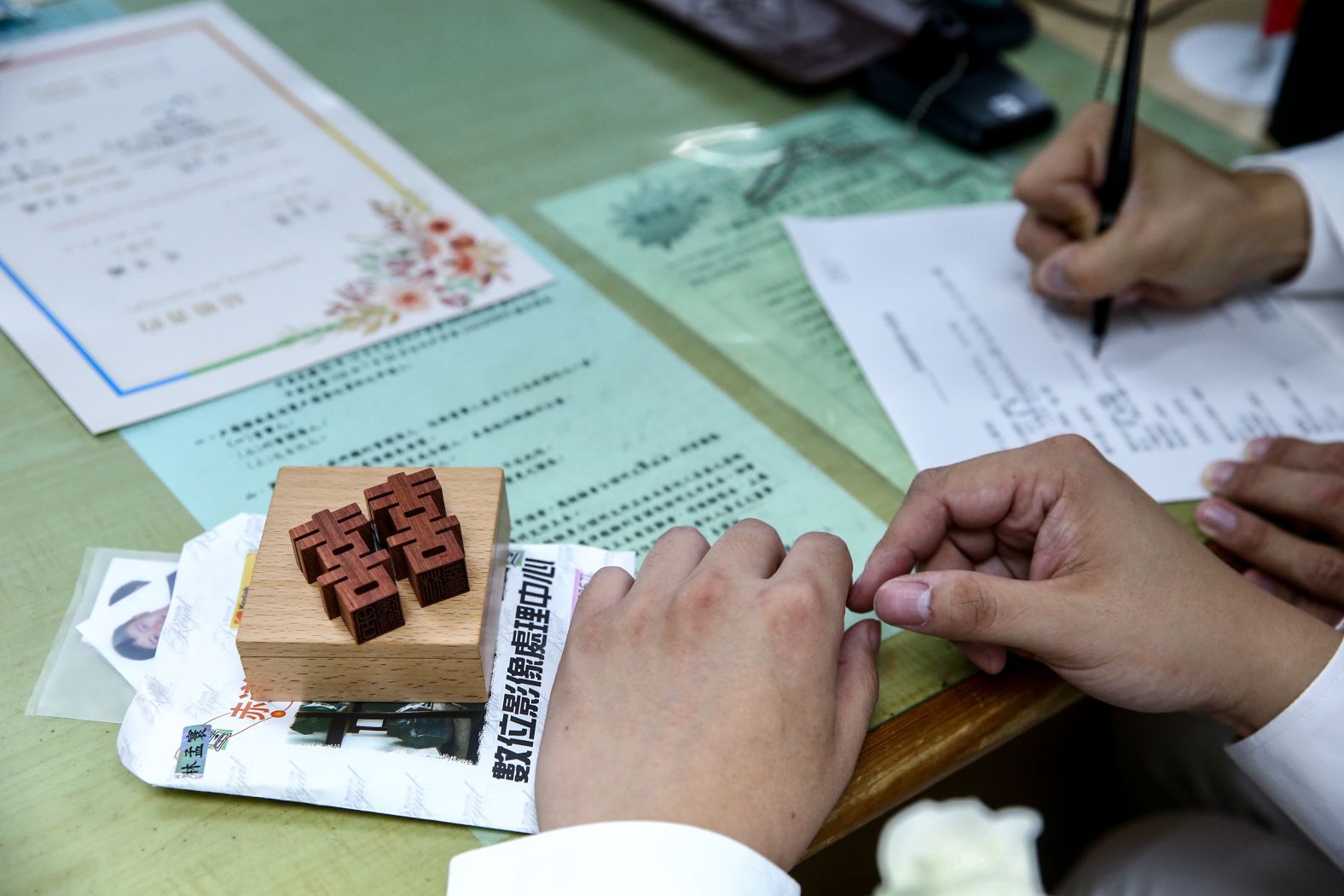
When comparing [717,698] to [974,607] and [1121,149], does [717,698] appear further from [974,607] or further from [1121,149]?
[1121,149]

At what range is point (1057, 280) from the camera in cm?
87

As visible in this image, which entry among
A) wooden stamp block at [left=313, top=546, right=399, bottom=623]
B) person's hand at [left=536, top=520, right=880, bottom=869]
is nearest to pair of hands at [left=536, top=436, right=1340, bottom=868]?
person's hand at [left=536, top=520, right=880, bottom=869]

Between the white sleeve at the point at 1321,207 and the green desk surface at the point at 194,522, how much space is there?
5.9 inches

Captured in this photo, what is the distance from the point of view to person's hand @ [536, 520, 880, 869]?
52 cm

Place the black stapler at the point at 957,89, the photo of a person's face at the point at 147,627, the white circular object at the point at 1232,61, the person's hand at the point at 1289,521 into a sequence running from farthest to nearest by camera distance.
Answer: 1. the white circular object at the point at 1232,61
2. the black stapler at the point at 957,89
3. the person's hand at the point at 1289,521
4. the photo of a person's face at the point at 147,627

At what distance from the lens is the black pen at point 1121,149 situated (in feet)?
2.80

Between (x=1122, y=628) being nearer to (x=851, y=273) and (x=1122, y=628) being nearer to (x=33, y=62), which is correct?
(x=851, y=273)

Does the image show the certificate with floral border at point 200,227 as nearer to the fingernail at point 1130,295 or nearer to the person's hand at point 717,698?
the person's hand at point 717,698

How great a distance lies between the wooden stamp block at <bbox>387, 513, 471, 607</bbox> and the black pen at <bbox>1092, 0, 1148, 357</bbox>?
56 cm

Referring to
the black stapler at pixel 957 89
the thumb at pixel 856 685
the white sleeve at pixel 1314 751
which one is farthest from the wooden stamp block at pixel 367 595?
the black stapler at pixel 957 89

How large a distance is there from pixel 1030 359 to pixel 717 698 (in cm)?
46

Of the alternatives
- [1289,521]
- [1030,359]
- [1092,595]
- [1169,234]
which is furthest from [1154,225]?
[1092,595]

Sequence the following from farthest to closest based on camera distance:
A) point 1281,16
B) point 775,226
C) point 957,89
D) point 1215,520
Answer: point 1281,16, point 957,89, point 775,226, point 1215,520

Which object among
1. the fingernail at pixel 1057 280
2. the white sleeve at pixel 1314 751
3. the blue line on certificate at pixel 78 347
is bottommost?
the white sleeve at pixel 1314 751
